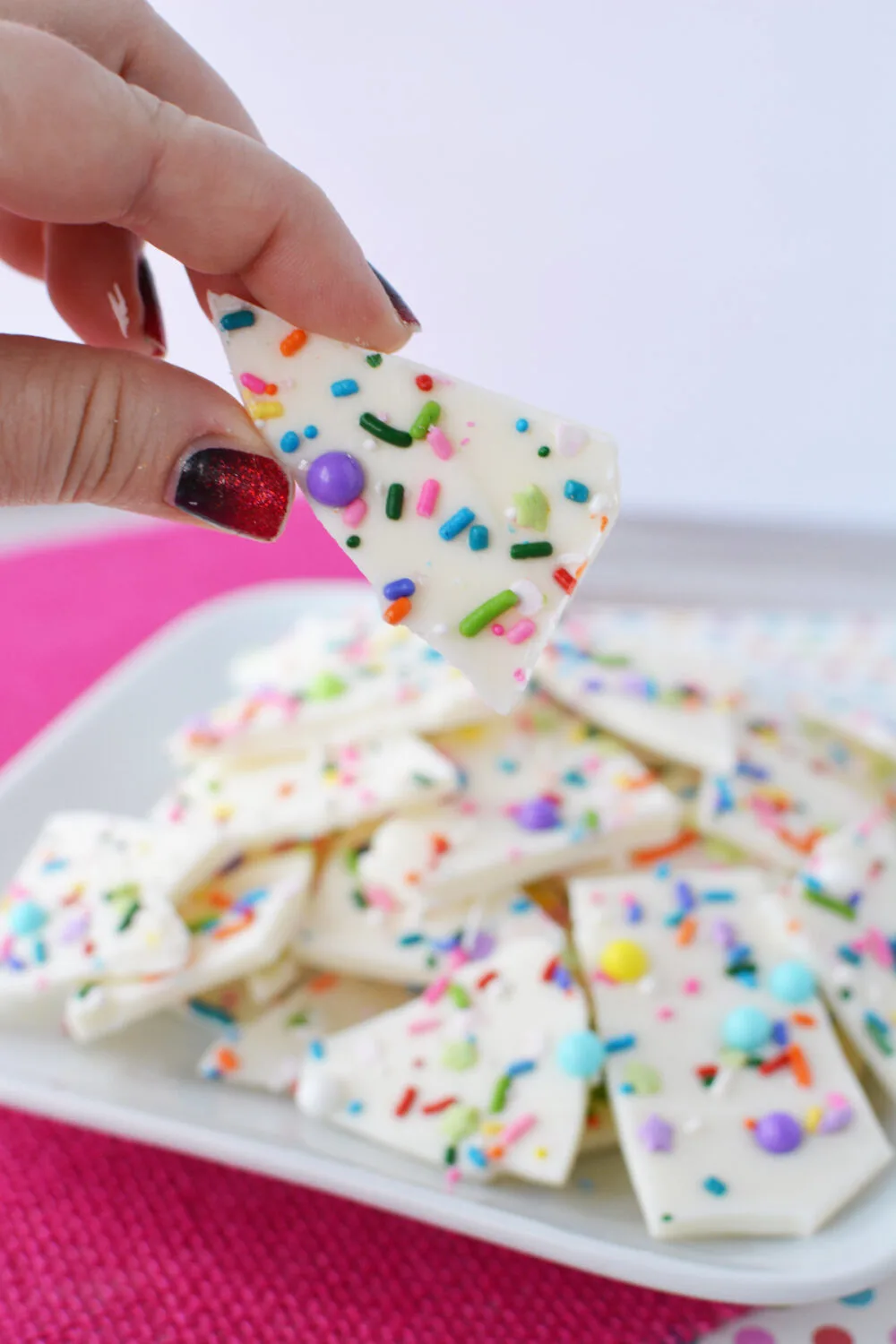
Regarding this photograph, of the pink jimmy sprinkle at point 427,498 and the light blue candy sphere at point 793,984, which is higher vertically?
the pink jimmy sprinkle at point 427,498

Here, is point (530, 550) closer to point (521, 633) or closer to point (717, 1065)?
point (521, 633)

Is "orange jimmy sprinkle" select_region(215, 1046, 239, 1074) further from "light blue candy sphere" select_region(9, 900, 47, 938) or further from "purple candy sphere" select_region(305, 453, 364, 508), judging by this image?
"purple candy sphere" select_region(305, 453, 364, 508)

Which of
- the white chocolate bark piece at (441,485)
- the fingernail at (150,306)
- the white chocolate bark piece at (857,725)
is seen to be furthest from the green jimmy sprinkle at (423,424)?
the white chocolate bark piece at (857,725)

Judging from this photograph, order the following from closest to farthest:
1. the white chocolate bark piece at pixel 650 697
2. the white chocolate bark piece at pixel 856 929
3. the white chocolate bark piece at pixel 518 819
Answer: the white chocolate bark piece at pixel 856 929 → the white chocolate bark piece at pixel 518 819 → the white chocolate bark piece at pixel 650 697

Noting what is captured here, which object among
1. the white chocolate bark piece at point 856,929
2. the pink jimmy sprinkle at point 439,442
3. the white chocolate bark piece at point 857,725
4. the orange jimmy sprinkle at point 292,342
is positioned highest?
the orange jimmy sprinkle at point 292,342

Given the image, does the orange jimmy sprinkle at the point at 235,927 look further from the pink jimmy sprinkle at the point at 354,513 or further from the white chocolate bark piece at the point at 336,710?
the pink jimmy sprinkle at the point at 354,513

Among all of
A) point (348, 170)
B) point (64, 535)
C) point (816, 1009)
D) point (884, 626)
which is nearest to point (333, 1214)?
point (816, 1009)
